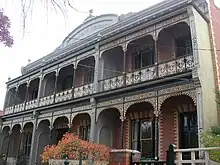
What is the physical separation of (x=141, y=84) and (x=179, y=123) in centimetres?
255

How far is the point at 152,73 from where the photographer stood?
12930mm

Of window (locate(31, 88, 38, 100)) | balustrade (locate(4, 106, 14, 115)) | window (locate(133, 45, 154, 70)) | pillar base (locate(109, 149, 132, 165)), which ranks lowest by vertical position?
pillar base (locate(109, 149, 132, 165))

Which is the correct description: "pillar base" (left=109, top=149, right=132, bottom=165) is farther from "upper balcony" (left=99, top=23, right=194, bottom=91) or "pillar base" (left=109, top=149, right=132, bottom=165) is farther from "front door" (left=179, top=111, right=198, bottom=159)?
"front door" (left=179, top=111, right=198, bottom=159)

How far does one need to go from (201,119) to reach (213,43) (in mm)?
4773

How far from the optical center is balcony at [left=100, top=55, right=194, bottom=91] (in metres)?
11.6

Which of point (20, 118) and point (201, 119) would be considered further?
point (20, 118)

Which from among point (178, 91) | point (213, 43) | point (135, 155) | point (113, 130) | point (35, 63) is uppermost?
point (35, 63)

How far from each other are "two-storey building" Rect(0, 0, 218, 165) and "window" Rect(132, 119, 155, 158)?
0.05m

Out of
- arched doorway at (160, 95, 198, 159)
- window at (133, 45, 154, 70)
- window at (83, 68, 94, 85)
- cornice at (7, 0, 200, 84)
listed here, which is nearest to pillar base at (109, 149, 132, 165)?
arched doorway at (160, 95, 198, 159)

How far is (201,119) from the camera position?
10.0 meters

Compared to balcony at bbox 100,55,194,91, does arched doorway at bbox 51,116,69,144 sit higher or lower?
lower

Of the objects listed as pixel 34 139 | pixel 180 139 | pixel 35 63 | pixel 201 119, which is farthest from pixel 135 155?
pixel 35 63

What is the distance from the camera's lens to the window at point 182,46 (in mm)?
13781

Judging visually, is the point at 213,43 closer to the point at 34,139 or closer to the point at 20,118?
the point at 34,139
